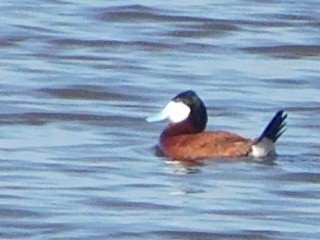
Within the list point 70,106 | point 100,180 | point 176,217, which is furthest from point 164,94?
point 176,217

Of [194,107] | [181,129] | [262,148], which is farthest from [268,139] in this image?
[181,129]

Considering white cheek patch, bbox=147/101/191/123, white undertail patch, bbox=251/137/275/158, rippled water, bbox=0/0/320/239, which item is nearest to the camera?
rippled water, bbox=0/0/320/239

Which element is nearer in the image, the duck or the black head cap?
the duck

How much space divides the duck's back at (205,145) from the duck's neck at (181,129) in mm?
70

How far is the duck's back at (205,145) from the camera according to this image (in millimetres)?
13695

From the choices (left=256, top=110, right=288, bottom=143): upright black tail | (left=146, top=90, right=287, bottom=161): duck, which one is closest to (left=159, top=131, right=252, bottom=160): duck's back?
(left=146, top=90, right=287, bottom=161): duck

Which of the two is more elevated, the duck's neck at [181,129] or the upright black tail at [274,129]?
the upright black tail at [274,129]

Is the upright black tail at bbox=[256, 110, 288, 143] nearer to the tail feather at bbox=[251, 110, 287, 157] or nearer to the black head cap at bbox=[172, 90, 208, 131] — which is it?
the tail feather at bbox=[251, 110, 287, 157]

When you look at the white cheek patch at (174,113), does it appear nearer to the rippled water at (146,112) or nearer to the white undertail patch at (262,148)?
the rippled water at (146,112)

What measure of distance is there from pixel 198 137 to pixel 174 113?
1.14ft

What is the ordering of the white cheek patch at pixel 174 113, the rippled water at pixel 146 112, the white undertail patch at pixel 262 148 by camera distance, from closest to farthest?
the rippled water at pixel 146 112, the white undertail patch at pixel 262 148, the white cheek patch at pixel 174 113

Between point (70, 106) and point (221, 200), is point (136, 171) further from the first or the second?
point (70, 106)

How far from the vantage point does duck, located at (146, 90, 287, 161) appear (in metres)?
13.7

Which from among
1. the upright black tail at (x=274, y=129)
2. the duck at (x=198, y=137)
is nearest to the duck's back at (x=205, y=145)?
the duck at (x=198, y=137)
